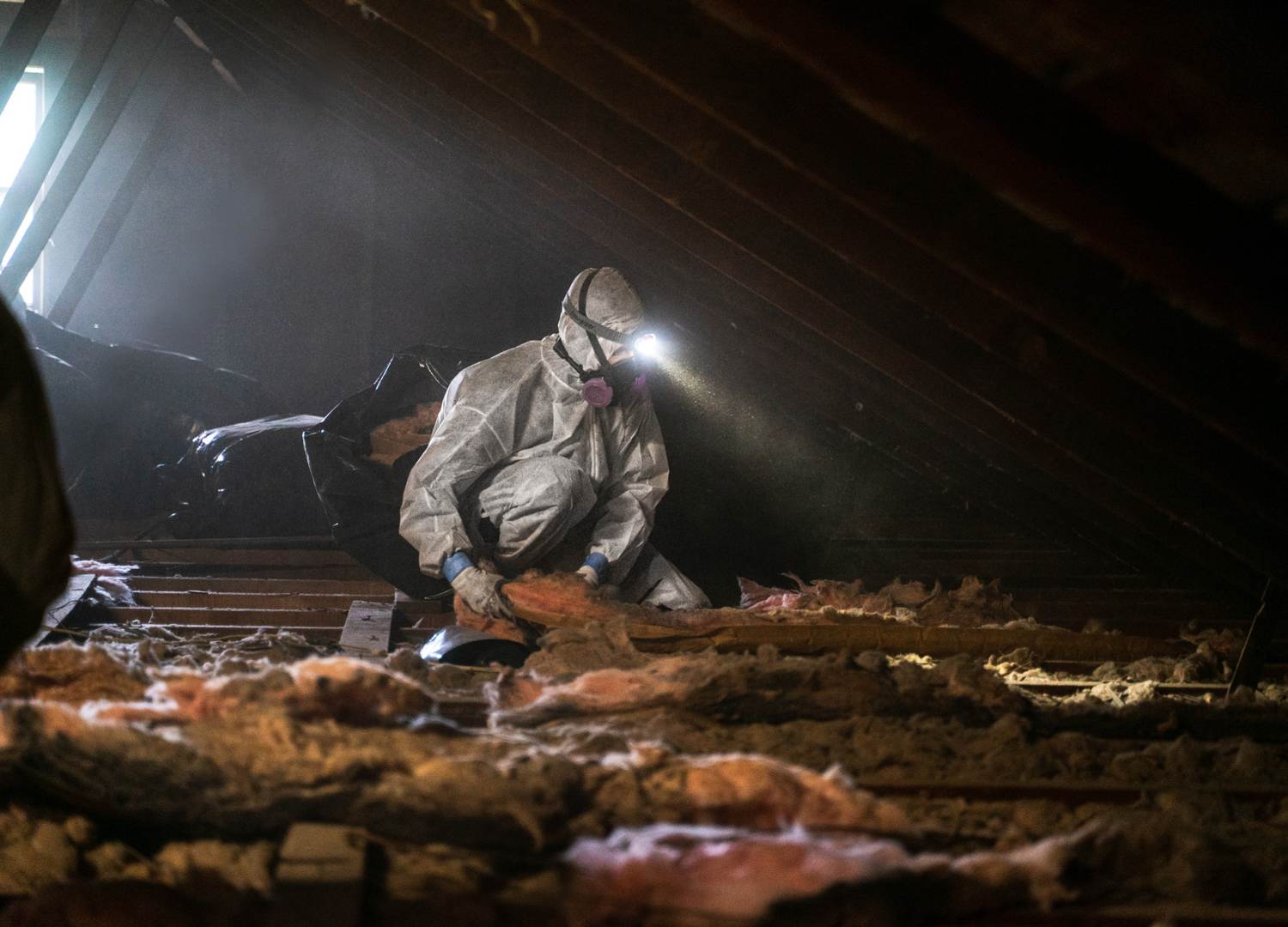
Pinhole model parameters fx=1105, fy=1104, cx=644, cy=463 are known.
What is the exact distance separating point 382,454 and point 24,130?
7.94 metres

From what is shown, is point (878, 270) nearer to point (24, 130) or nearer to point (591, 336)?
point (591, 336)

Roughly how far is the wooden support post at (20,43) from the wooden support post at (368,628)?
2692 millimetres

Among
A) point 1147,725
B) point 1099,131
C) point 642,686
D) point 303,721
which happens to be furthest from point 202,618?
point 1099,131

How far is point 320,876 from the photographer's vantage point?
4.91ft

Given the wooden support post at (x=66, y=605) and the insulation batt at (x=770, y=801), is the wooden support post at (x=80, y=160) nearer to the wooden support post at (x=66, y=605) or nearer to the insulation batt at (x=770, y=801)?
the wooden support post at (x=66, y=605)

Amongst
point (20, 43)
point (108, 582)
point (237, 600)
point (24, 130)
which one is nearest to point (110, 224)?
point (24, 130)

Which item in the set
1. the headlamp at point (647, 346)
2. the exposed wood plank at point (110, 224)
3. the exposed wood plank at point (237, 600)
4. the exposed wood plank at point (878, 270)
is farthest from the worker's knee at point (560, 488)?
A: the exposed wood plank at point (110, 224)

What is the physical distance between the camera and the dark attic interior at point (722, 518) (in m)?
Result: 1.55

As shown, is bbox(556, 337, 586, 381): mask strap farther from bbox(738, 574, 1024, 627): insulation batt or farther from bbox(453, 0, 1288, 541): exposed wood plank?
bbox(453, 0, 1288, 541): exposed wood plank

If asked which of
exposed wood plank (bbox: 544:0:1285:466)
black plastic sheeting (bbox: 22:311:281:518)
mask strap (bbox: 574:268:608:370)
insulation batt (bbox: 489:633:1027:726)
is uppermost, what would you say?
exposed wood plank (bbox: 544:0:1285:466)

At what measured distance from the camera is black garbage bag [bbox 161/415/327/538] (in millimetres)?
5418

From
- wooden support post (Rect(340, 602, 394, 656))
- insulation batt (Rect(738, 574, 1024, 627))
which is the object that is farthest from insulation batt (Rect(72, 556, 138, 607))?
insulation batt (Rect(738, 574, 1024, 627))

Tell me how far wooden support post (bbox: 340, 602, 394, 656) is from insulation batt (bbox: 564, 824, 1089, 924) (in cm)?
211

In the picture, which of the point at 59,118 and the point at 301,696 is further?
the point at 59,118
